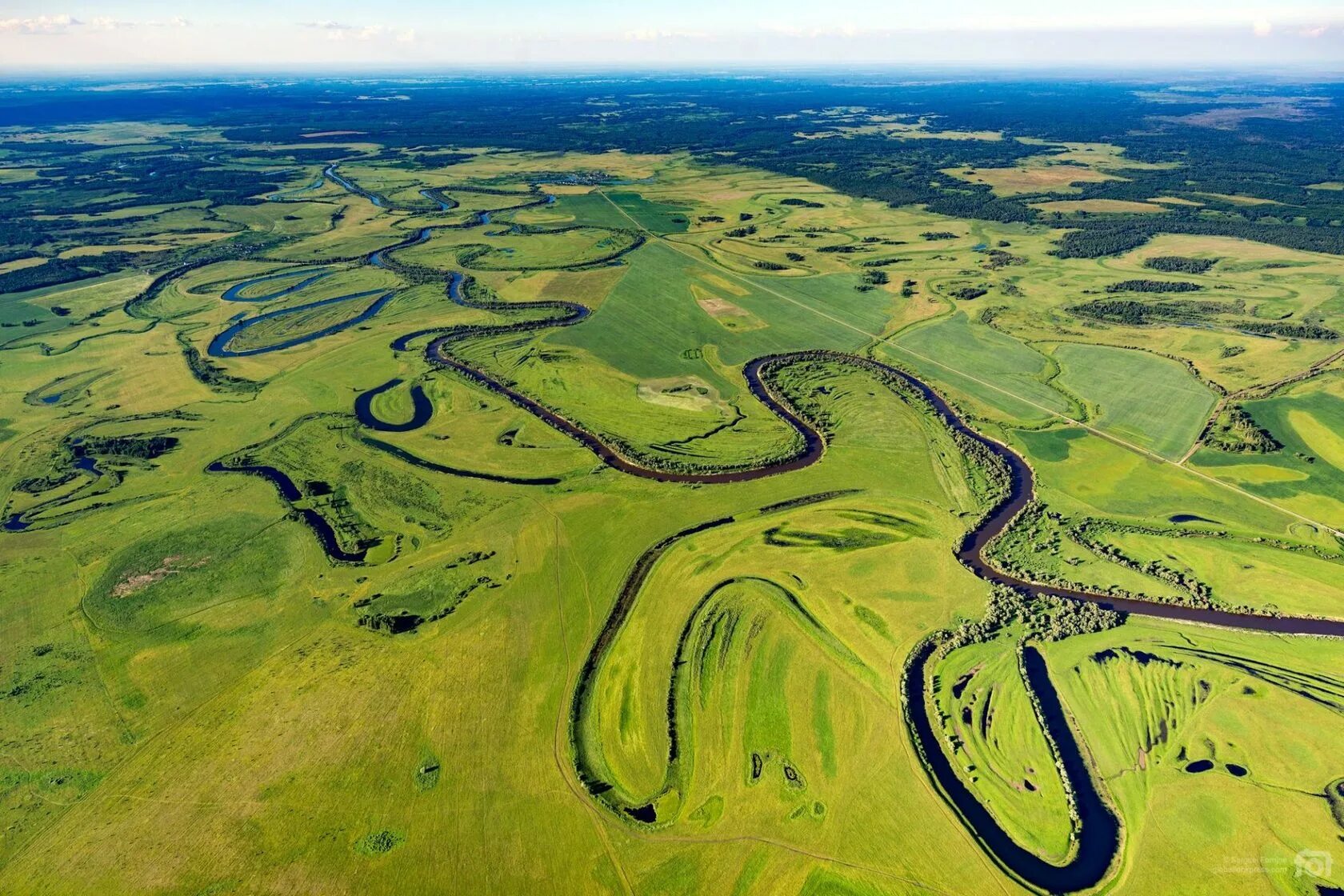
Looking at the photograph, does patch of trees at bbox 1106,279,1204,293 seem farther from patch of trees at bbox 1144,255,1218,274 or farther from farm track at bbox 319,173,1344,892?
farm track at bbox 319,173,1344,892

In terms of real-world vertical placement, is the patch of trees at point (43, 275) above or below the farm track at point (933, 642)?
above

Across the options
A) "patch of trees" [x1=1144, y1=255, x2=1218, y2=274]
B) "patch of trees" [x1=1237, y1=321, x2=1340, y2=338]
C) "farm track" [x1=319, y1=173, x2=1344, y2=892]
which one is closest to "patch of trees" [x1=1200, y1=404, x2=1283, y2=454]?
"farm track" [x1=319, y1=173, x2=1344, y2=892]

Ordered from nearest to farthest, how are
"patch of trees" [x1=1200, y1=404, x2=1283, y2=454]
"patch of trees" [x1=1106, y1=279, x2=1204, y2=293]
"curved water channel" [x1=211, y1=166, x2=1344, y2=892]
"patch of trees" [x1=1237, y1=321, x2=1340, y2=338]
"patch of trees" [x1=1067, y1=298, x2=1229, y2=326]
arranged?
1. "curved water channel" [x1=211, y1=166, x2=1344, y2=892]
2. "patch of trees" [x1=1200, y1=404, x2=1283, y2=454]
3. "patch of trees" [x1=1237, y1=321, x2=1340, y2=338]
4. "patch of trees" [x1=1067, y1=298, x2=1229, y2=326]
5. "patch of trees" [x1=1106, y1=279, x2=1204, y2=293]

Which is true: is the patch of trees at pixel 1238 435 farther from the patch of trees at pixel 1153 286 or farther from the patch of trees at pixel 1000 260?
the patch of trees at pixel 1000 260

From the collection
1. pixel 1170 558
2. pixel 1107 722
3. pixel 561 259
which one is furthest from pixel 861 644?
pixel 561 259

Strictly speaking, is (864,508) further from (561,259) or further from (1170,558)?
(561,259)

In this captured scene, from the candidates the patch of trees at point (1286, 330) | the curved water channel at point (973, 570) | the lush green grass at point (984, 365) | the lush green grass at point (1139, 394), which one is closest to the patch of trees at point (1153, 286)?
the patch of trees at point (1286, 330)

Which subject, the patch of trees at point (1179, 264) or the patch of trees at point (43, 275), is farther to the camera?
the patch of trees at point (1179, 264)
